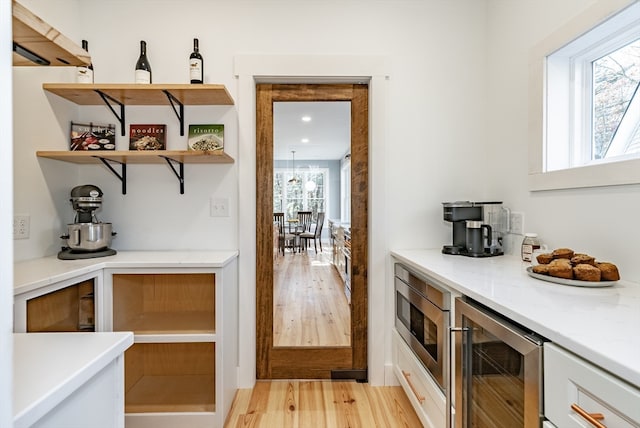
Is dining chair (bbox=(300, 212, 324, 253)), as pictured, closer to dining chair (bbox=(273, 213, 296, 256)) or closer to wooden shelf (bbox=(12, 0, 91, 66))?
dining chair (bbox=(273, 213, 296, 256))

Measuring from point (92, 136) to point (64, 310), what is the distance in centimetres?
112

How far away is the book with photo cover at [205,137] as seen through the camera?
2.15m

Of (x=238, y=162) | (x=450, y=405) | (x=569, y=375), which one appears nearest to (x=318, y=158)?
(x=238, y=162)

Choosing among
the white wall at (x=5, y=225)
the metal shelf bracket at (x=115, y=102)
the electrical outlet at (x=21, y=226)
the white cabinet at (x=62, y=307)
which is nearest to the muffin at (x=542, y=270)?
the white wall at (x=5, y=225)

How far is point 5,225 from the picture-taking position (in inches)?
18.5

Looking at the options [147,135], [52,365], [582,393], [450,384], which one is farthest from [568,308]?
[147,135]

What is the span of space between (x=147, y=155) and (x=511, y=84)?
2146mm

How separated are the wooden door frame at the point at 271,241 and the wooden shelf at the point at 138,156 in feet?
1.15

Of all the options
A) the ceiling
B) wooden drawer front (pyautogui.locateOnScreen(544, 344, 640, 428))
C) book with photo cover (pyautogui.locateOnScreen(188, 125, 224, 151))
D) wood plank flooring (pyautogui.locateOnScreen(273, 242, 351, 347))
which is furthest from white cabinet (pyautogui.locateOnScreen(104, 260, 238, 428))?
wooden drawer front (pyautogui.locateOnScreen(544, 344, 640, 428))

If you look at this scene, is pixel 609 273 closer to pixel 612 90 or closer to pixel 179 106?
pixel 612 90

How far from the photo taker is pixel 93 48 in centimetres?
216

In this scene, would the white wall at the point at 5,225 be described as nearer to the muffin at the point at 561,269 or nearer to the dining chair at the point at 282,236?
the muffin at the point at 561,269

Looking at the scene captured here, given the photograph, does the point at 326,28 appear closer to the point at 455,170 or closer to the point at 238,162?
the point at 238,162

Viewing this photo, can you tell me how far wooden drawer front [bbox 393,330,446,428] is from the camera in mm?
1485
